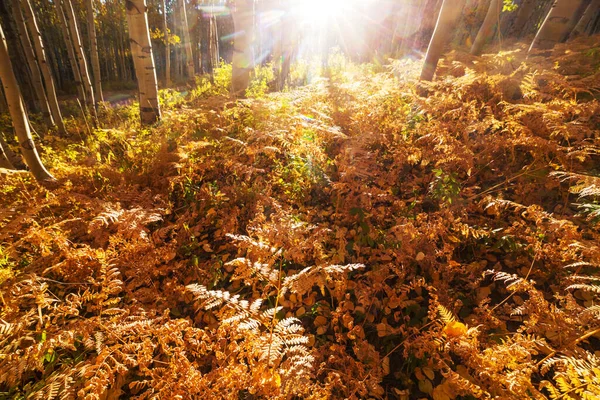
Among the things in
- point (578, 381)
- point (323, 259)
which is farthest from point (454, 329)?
point (323, 259)

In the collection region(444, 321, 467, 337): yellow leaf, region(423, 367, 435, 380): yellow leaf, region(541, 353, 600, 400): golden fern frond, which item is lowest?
region(423, 367, 435, 380): yellow leaf

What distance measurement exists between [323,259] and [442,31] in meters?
5.71

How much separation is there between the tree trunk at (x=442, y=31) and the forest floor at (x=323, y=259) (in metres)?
1.24

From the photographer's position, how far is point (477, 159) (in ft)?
12.4

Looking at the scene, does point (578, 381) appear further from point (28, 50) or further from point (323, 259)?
point (28, 50)

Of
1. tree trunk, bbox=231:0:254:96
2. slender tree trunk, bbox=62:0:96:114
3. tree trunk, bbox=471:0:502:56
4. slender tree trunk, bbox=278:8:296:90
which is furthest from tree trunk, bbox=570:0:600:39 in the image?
slender tree trunk, bbox=62:0:96:114

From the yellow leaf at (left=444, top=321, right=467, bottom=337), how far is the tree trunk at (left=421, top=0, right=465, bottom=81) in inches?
222

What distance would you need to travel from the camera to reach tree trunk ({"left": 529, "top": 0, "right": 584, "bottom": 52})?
19.2 ft

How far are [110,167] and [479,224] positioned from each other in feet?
18.1

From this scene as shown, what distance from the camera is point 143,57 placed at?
5.12 metres

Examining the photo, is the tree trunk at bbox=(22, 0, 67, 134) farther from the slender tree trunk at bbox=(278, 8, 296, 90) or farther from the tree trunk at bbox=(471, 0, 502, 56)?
the tree trunk at bbox=(471, 0, 502, 56)

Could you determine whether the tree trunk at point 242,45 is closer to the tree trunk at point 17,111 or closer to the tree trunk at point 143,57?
the tree trunk at point 143,57

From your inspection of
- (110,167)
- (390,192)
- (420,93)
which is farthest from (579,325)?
(110,167)

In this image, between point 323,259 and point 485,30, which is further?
point 485,30
